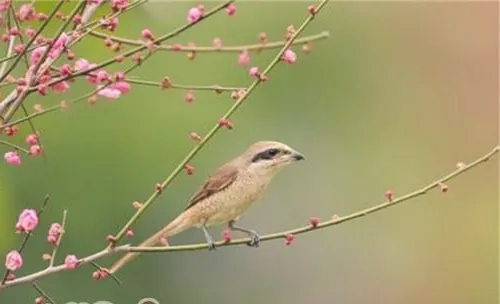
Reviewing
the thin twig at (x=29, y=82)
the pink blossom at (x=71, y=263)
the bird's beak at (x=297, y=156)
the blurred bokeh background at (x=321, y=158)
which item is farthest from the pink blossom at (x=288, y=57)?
the blurred bokeh background at (x=321, y=158)

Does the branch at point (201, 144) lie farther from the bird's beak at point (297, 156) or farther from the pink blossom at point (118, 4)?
the bird's beak at point (297, 156)

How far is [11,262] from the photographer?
6.49ft

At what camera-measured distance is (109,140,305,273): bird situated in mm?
2738

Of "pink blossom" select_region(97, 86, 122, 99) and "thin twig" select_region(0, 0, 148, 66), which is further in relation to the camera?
"pink blossom" select_region(97, 86, 122, 99)

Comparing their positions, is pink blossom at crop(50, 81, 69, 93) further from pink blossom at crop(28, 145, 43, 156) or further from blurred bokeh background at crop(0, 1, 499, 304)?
blurred bokeh background at crop(0, 1, 499, 304)

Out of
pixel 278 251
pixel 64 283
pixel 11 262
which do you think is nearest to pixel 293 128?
pixel 278 251

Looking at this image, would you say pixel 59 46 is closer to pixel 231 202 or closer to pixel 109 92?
pixel 109 92

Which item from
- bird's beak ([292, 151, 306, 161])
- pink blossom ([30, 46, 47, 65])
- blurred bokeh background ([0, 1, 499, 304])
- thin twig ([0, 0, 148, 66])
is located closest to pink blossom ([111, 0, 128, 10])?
thin twig ([0, 0, 148, 66])

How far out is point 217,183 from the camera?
2777 millimetres

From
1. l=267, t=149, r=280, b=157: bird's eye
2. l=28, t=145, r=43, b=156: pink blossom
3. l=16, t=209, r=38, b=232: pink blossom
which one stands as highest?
l=267, t=149, r=280, b=157: bird's eye

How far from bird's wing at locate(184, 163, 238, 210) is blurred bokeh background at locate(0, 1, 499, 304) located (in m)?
1.81

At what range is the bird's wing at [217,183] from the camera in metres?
2.76

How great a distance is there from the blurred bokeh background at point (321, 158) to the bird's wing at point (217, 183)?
1812 millimetres

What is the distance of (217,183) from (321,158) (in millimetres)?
4587
